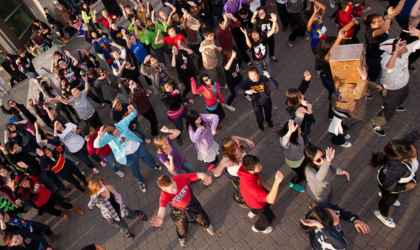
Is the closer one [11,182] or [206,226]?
[206,226]

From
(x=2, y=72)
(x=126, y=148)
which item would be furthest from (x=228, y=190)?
(x=2, y=72)

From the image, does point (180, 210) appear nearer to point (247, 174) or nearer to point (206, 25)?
point (247, 174)

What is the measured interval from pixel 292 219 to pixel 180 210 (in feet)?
6.58

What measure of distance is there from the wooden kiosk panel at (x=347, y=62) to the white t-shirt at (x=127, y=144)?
163 inches

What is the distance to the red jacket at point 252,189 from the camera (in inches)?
139

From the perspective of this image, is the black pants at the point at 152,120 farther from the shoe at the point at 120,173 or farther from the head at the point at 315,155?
the head at the point at 315,155

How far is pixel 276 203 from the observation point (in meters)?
4.82

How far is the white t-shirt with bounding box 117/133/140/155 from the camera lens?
5.24 metres

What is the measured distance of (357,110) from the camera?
4473 mm

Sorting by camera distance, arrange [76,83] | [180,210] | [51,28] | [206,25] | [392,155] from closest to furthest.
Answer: [392,155] < [180,210] < [76,83] < [206,25] < [51,28]

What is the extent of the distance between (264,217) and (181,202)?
4.46 feet

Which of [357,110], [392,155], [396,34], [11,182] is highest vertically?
[11,182]

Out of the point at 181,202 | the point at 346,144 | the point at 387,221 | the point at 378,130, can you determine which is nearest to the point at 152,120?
the point at 181,202

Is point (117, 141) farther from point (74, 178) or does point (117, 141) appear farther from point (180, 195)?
point (180, 195)
